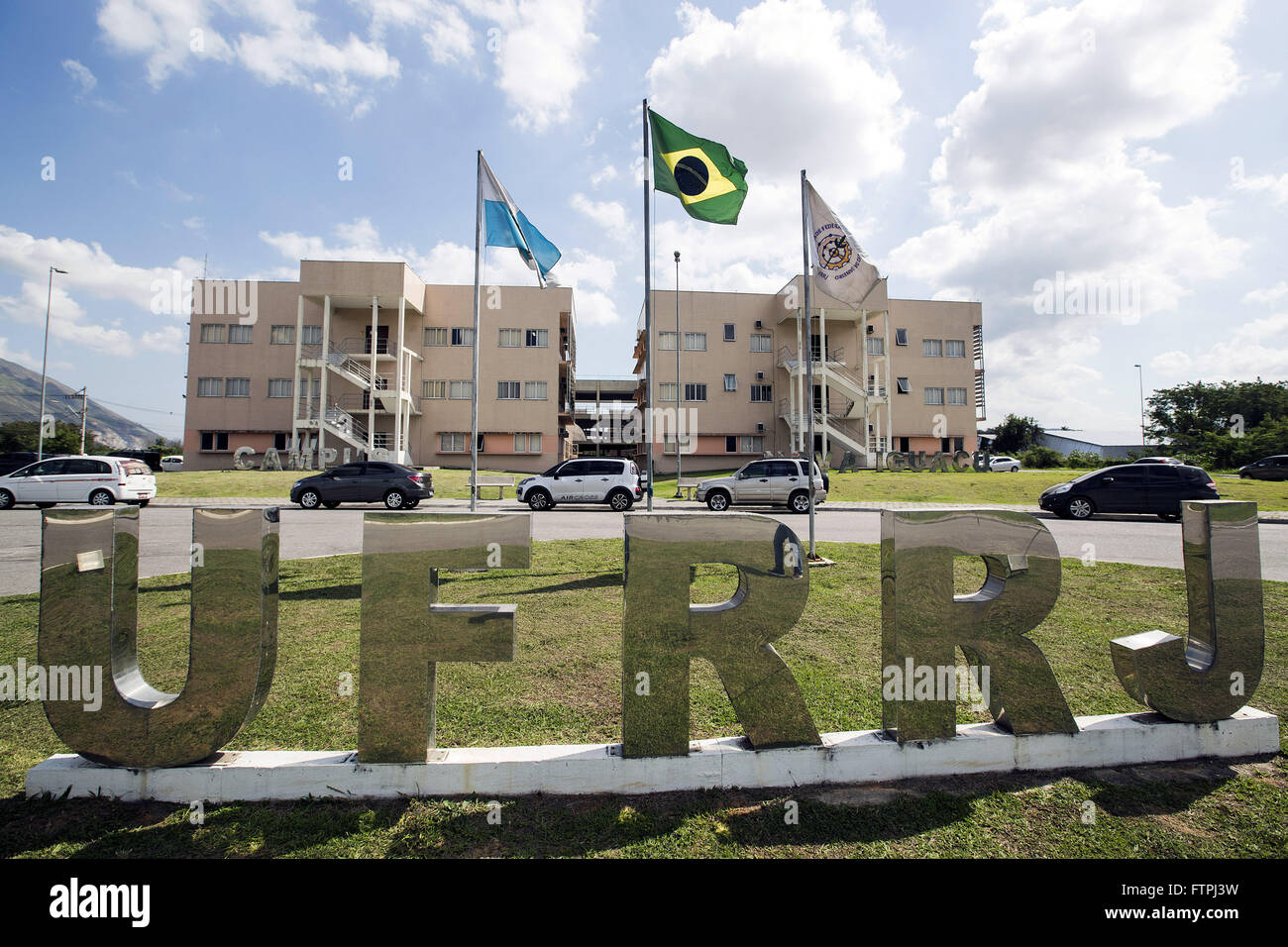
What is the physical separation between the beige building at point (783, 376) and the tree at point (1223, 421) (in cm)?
1684

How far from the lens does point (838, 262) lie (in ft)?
29.0

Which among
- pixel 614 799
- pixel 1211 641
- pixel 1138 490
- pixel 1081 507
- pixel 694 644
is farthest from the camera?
pixel 1081 507

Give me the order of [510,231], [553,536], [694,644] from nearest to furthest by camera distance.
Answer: [694,644] < [510,231] < [553,536]

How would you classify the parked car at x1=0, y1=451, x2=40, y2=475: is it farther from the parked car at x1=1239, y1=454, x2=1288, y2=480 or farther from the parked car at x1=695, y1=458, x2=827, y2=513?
the parked car at x1=1239, y1=454, x2=1288, y2=480

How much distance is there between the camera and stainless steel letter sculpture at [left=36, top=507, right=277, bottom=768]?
106 inches

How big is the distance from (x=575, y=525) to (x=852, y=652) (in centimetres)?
1002

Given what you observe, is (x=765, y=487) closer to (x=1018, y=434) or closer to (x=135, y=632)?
(x=135, y=632)

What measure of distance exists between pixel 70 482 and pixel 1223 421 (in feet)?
252

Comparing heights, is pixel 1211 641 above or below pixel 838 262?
below

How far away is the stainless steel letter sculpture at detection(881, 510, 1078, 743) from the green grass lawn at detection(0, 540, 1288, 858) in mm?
329

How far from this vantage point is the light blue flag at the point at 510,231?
1197cm

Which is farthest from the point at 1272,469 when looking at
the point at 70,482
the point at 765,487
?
the point at 70,482

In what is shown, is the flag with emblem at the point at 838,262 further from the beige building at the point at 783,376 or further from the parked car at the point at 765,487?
the beige building at the point at 783,376
